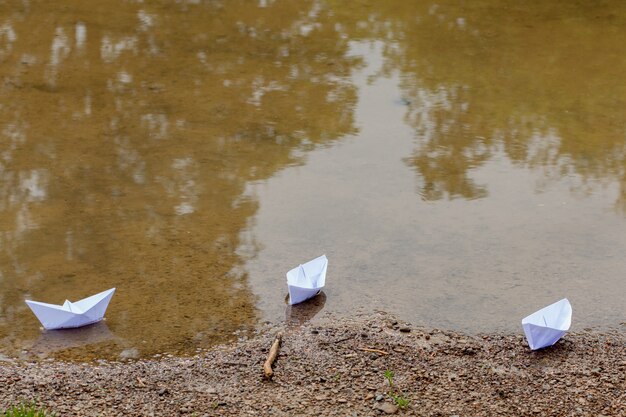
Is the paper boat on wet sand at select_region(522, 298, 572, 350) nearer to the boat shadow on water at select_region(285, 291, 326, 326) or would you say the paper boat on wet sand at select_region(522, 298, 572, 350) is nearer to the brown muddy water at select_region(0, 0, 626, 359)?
the brown muddy water at select_region(0, 0, 626, 359)

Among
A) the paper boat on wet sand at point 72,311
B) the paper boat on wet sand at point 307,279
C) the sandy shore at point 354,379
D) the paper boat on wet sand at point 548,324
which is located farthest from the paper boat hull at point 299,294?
the paper boat on wet sand at point 548,324

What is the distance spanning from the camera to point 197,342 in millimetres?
4496

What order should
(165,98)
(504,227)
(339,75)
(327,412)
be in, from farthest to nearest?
1. (339,75)
2. (165,98)
3. (504,227)
4. (327,412)

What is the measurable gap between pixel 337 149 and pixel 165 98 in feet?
4.91

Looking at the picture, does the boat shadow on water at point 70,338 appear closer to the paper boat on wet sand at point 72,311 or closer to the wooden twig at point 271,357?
the paper boat on wet sand at point 72,311

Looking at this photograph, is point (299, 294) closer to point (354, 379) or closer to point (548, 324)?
point (354, 379)

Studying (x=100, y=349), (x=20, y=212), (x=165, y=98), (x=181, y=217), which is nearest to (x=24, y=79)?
(x=165, y=98)

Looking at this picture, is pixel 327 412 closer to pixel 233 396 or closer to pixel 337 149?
→ pixel 233 396

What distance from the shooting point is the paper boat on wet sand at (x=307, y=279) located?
4754 millimetres

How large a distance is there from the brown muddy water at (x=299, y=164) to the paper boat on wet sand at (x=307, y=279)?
0.27 feet

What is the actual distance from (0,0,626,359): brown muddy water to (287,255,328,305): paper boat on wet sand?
0.27ft

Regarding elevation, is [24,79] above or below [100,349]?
above

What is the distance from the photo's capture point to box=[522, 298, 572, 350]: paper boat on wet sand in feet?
14.3

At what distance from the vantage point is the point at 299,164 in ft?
20.7
